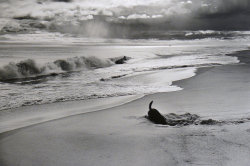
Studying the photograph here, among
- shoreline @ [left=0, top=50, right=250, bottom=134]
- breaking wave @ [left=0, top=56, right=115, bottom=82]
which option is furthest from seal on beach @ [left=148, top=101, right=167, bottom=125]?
breaking wave @ [left=0, top=56, right=115, bottom=82]

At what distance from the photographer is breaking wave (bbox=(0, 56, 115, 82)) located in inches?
640

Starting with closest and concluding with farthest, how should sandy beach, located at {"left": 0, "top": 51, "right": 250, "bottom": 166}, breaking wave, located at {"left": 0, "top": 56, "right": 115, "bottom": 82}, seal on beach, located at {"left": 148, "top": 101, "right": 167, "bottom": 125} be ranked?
sandy beach, located at {"left": 0, "top": 51, "right": 250, "bottom": 166}
seal on beach, located at {"left": 148, "top": 101, "right": 167, "bottom": 125}
breaking wave, located at {"left": 0, "top": 56, "right": 115, "bottom": 82}

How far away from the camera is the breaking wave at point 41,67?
16267mm

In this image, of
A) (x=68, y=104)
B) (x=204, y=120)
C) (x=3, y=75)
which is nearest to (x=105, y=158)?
(x=204, y=120)

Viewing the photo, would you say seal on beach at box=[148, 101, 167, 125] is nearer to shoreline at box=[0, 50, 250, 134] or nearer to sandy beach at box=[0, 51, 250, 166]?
sandy beach at box=[0, 51, 250, 166]

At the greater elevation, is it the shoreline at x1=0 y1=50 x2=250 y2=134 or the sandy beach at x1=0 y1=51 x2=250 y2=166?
the sandy beach at x1=0 y1=51 x2=250 y2=166

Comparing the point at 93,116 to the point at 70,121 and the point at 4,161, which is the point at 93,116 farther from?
the point at 4,161

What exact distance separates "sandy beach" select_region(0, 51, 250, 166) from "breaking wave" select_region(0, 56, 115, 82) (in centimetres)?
1021

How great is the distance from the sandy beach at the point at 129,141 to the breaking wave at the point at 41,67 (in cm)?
1021

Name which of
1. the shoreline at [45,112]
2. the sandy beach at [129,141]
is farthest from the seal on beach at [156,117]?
the shoreline at [45,112]

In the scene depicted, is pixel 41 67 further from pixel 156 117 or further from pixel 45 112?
pixel 156 117

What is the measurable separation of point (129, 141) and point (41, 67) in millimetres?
15585

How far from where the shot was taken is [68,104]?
7883mm

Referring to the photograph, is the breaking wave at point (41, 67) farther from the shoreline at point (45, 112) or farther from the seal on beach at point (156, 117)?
the seal on beach at point (156, 117)
